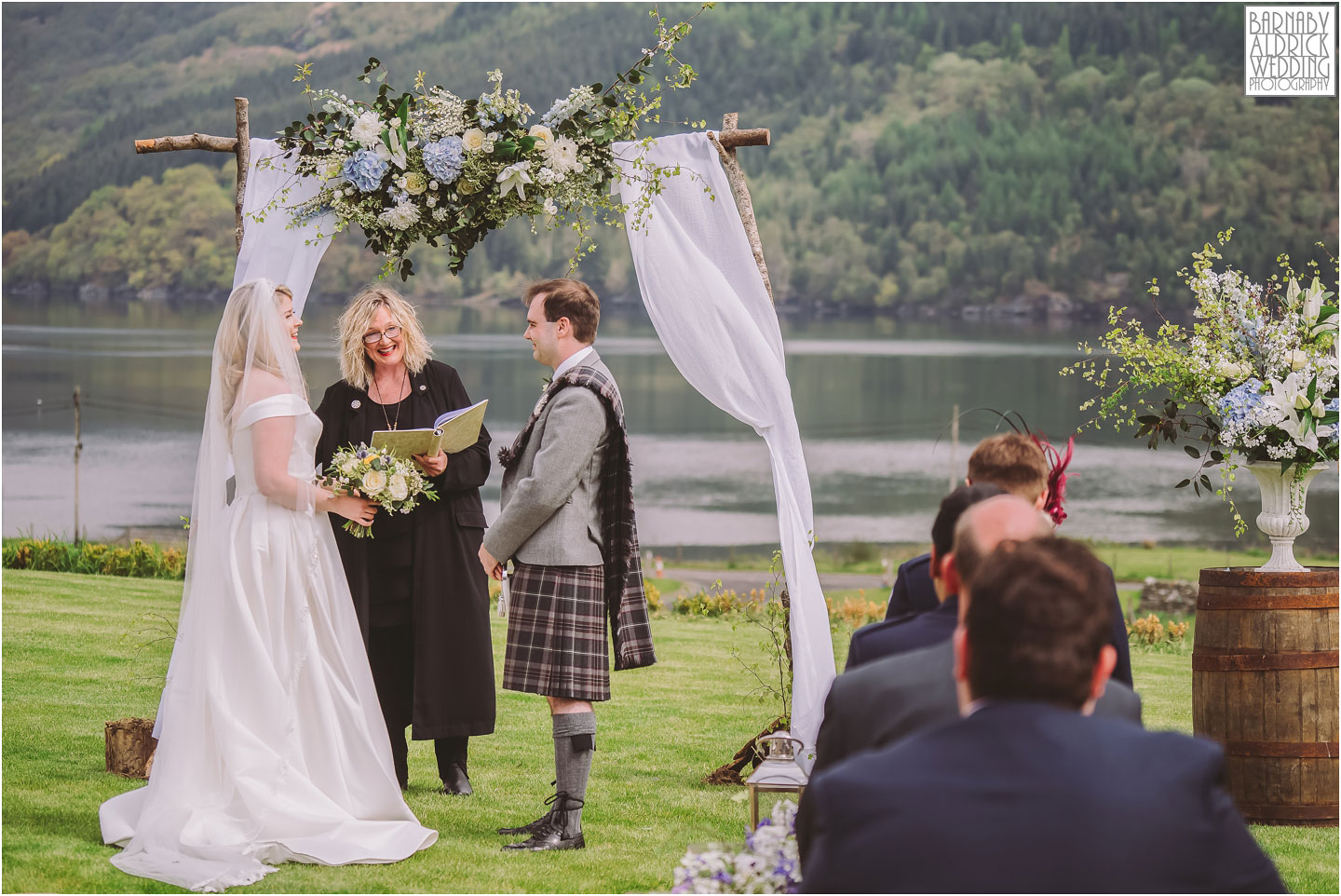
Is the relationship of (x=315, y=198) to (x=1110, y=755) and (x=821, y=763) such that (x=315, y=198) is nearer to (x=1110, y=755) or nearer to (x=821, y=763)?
(x=821, y=763)

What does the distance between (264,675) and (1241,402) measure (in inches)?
147

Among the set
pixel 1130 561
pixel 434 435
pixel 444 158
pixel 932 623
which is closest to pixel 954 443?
pixel 1130 561

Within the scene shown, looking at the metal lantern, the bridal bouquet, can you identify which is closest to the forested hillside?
the bridal bouquet

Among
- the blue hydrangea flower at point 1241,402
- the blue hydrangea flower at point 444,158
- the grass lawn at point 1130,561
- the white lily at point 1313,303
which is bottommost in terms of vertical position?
the grass lawn at point 1130,561

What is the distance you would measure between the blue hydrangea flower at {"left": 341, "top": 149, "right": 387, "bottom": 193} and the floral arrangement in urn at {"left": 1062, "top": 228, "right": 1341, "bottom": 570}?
2.77m

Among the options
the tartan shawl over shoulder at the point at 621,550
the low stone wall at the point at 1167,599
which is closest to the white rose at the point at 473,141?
the tartan shawl over shoulder at the point at 621,550

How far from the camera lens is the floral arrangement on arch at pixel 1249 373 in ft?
16.6

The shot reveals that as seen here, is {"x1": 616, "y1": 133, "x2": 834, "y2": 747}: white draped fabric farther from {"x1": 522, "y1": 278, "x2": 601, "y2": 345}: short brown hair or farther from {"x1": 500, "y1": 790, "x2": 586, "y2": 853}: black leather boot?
A: {"x1": 500, "y1": 790, "x2": 586, "y2": 853}: black leather boot

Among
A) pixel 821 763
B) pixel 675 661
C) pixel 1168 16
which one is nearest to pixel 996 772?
pixel 821 763

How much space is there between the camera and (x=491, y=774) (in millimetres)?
5711

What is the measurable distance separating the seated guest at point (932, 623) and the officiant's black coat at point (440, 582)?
2514 millimetres

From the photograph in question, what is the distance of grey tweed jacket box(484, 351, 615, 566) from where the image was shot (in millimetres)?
4430

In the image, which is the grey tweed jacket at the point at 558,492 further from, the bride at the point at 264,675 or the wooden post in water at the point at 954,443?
the wooden post in water at the point at 954,443

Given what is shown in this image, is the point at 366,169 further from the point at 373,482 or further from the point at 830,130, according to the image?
the point at 830,130
